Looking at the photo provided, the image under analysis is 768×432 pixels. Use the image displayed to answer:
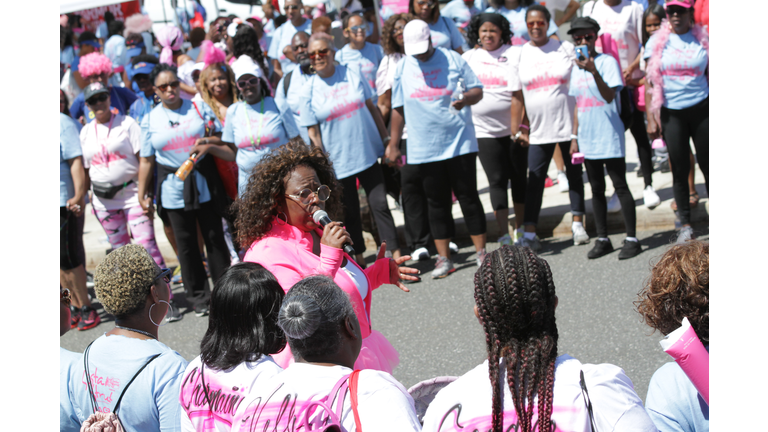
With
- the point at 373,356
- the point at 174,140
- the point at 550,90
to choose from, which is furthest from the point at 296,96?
the point at 373,356

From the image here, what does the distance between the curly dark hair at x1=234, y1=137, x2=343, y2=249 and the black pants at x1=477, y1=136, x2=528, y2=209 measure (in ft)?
9.95

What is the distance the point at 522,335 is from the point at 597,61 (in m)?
4.50

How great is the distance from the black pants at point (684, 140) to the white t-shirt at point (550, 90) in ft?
2.57

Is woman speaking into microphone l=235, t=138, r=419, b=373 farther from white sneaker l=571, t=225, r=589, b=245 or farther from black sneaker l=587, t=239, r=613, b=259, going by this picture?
white sneaker l=571, t=225, r=589, b=245

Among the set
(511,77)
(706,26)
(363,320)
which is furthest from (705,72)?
(363,320)

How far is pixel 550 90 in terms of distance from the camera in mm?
5980

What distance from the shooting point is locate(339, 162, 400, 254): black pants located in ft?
20.0

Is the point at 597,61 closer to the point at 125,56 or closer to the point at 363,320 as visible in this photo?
the point at 363,320

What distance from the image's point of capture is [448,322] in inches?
199

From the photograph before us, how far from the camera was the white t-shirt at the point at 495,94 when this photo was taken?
6.16m

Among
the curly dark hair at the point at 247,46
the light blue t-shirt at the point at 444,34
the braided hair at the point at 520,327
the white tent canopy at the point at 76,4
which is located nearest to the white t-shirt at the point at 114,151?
the curly dark hair at the point at 247,46

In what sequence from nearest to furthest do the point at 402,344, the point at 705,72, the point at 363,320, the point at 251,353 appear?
the point at 251,353, the point at 363,320, the point at 402,344, the point at 705,72

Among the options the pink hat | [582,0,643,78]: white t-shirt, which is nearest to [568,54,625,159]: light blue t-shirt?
the pink hat

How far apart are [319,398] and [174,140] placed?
14.3 feet
